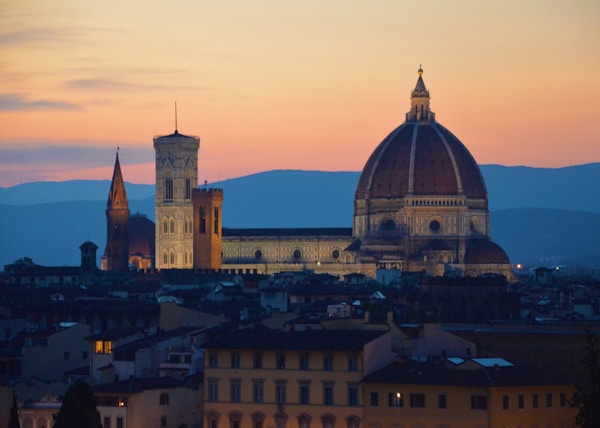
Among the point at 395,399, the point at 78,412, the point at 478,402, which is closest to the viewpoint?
the point at 78,412

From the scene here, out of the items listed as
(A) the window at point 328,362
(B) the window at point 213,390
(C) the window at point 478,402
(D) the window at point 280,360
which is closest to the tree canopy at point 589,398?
(C) the window at point 478,402

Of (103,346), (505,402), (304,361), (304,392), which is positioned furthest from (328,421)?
(103,346)

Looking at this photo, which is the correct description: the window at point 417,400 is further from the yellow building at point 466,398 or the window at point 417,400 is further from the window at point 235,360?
the window at point 235,360

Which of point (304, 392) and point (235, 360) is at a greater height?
point (235, 360)

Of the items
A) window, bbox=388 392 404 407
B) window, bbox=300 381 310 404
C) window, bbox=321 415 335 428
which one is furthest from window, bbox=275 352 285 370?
window, bbox=388 392 404 407

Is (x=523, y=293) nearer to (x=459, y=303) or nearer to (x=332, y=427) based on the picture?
(x=459, y=303)

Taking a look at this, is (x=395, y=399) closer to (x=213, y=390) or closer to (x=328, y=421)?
(x=328, y=421)

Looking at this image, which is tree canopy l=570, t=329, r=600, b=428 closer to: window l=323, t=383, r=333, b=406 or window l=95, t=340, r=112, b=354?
window l=323, t=383, r=333, b=406

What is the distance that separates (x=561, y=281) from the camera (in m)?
160

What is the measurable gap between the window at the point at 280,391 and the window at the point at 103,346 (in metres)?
11.1

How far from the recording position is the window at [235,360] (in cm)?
6812

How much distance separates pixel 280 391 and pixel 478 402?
6.46 metres

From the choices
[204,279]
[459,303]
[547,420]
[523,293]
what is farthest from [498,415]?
[204,279]

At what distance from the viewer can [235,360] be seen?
2687 inches
